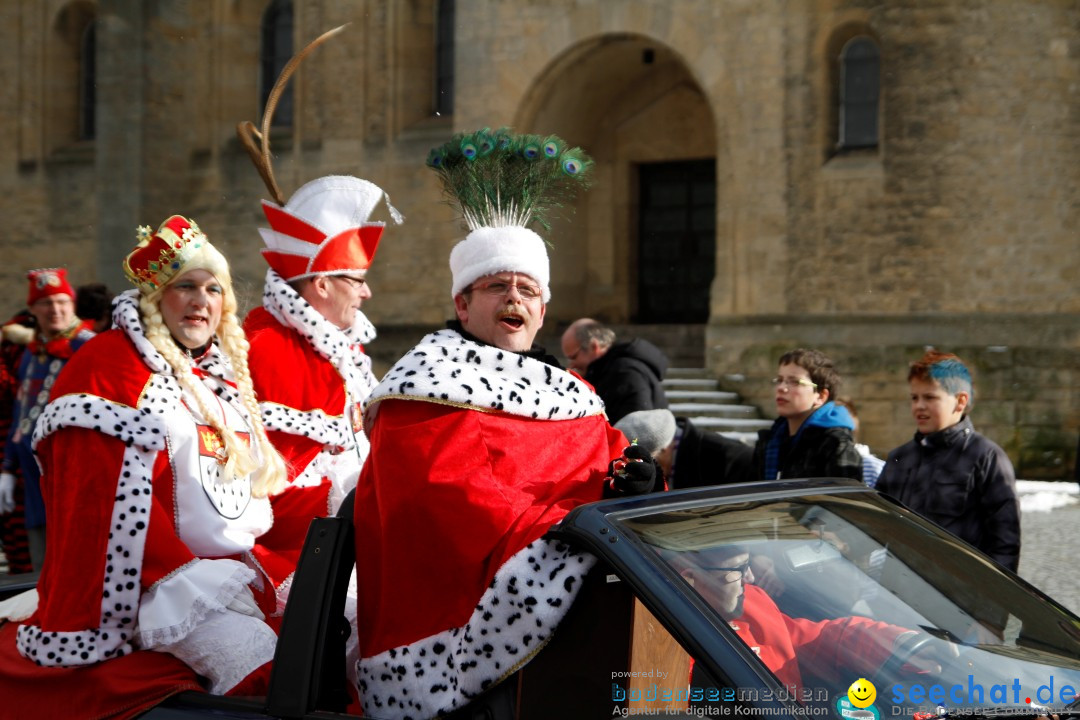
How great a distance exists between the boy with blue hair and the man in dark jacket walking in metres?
2.30

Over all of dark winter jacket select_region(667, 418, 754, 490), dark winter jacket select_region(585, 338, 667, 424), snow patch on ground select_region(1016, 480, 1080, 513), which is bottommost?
snow patch on ground select_region(1016, 480, 1080, 513)

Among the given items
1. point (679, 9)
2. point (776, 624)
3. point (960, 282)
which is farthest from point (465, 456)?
point (679, 9)

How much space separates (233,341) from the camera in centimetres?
429

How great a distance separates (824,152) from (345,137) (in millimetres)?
6842


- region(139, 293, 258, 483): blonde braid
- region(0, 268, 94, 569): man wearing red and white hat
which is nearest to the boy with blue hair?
region(139, 293, 258, 483): blonde braid

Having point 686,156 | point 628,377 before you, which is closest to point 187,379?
point 628,377

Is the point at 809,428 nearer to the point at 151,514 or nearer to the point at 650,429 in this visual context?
the point at 650,429

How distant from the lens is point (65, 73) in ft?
70.2

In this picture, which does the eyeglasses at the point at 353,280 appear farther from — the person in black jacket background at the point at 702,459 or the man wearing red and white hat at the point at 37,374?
the man wearing red and white hat at the point at 37,374

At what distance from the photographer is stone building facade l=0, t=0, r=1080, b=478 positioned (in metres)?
13.8

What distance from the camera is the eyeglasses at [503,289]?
11.3 feet

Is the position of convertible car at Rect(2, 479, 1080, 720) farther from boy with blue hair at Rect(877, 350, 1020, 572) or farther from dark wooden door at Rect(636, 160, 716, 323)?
dark wooden door at Rect(636, 160, 716, 323)

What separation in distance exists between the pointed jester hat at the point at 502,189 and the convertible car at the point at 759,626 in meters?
0.86

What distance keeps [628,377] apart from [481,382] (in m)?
4.42
